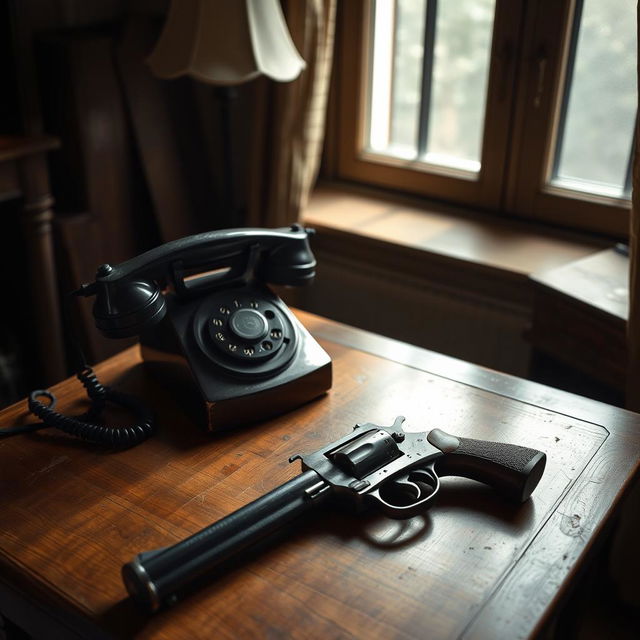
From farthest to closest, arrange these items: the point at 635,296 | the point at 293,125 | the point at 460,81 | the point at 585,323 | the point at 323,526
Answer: the point at 460,81 < the point at 293,125 < the point at 585,323 < the point at 635,296 < the point at 323,526

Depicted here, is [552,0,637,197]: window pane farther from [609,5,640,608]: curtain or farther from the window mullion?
[609,5,640,608]: curtain

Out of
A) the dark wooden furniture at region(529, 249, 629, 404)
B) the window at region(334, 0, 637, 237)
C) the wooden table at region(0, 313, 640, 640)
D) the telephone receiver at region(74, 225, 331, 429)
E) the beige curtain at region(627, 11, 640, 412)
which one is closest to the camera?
the wooden table at region(0, 313, 640, 640)

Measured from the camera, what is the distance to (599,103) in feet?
5.65

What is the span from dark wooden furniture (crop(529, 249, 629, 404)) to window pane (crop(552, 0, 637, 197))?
10.9 inches

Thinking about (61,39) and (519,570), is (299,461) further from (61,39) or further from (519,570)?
(61,39)

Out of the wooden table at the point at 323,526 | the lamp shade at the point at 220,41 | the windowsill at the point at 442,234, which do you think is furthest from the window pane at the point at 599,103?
the wooden table at the point at 323,526

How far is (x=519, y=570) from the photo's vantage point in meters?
0.83

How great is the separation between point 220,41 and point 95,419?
77 cm

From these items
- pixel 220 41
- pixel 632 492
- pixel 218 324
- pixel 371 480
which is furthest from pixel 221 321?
pixel 632 492

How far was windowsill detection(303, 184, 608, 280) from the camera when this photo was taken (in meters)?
1.71

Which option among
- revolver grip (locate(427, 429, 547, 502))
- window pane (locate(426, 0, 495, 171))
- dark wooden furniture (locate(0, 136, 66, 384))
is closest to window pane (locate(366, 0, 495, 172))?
window pane (locate(426, 0, 495, 171))

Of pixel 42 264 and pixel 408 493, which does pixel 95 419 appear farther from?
pixel 42 264

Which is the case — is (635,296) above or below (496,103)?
below

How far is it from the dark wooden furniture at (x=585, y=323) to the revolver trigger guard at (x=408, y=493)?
584 millimetres
